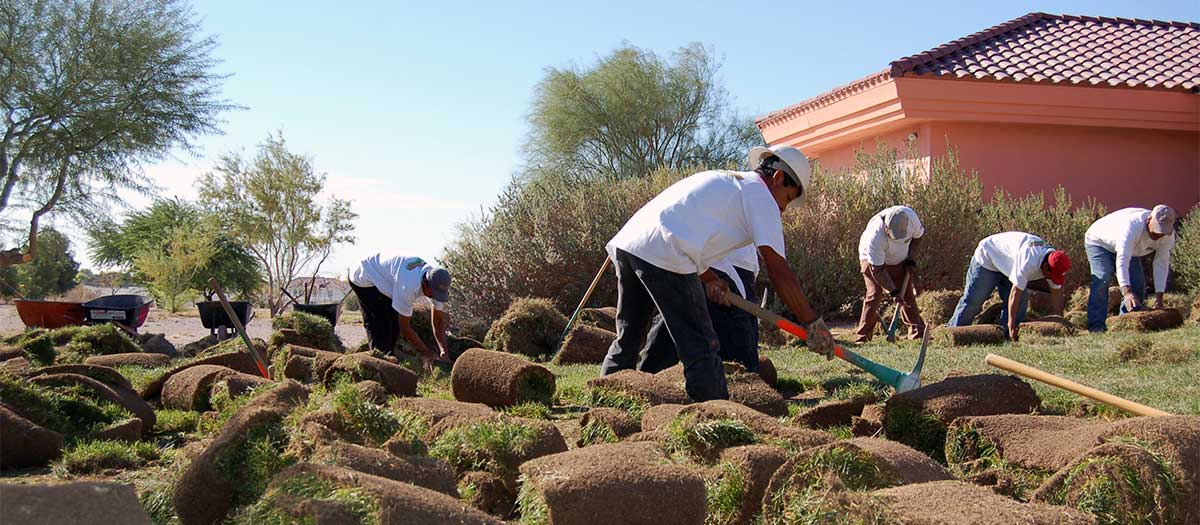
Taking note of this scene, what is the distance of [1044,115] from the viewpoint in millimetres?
15367

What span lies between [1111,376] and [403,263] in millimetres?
5853

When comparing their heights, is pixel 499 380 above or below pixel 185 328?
above

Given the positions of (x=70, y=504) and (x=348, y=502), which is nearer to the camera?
(x=70, y=504)

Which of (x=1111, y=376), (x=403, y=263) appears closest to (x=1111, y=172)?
(x=1111, y=376)

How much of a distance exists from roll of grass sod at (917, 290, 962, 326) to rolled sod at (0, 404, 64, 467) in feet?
30.6

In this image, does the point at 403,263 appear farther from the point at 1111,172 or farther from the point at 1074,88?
the point at 1111,172

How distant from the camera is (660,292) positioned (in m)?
5.41

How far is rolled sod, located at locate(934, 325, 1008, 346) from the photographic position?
9227 millimetres

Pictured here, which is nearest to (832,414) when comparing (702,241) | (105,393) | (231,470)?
(702,241)

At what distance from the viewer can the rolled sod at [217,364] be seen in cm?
698

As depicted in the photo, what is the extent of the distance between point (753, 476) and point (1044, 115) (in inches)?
542

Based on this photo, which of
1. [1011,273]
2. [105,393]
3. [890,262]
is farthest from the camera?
[890,262]

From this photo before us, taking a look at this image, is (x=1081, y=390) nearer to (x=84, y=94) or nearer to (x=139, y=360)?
(x=139, y=360)

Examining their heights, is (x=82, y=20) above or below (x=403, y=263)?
above
